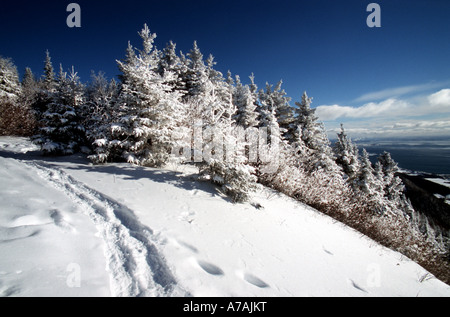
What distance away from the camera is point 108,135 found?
306 inches

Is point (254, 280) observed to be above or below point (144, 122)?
below

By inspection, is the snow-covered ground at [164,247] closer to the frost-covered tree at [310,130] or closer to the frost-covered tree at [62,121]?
the frost-covered tree at [62,121]

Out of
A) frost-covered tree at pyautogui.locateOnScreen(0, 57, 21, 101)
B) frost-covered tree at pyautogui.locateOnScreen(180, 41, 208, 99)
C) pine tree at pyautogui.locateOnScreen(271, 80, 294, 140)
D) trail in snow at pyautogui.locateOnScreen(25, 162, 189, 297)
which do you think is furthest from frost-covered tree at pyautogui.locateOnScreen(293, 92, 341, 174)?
frost-covered tree at pyautogui.locateOnScreen(0, 57, 21, 101)

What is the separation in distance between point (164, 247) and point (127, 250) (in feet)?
1.99

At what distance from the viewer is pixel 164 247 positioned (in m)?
3.04

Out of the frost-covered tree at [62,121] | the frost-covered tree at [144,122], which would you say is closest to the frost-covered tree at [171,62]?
A: the frost-covered tree at [62,121]

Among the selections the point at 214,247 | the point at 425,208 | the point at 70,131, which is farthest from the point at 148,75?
the point at 425,208

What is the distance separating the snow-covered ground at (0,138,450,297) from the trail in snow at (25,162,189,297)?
0.02m

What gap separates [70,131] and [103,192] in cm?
723

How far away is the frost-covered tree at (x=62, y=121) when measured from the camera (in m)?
8.87

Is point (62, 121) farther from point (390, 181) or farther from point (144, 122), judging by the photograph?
point (390, 181)

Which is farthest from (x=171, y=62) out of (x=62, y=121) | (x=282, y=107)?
(x=62, y=121)

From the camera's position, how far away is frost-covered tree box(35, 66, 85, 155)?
8.87 metres

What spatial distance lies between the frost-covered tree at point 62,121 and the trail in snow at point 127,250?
606 centimetres
